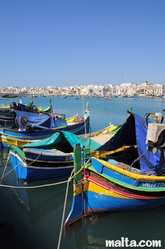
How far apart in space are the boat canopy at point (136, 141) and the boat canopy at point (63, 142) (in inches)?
26.6

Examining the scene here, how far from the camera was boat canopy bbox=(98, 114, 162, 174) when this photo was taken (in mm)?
7187

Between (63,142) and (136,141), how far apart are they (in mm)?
3794

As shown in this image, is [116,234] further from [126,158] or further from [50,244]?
[126,158]

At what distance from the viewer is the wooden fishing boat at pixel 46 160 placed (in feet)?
28.1

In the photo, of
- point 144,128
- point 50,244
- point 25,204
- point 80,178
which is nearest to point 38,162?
point 25,204

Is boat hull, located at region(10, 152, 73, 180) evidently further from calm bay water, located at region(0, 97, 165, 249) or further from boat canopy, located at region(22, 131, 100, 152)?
calm bay water, located at region(0, 97, 165, 249)

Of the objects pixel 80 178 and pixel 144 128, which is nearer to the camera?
pixel 80 178

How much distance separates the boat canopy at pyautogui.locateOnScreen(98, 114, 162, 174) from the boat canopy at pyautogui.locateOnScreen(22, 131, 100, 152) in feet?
2.22

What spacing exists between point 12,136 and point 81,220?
940 cm

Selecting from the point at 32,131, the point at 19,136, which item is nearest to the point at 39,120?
the point at 32,131

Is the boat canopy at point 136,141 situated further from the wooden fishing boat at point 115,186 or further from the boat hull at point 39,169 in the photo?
the boat hull at point 39,169

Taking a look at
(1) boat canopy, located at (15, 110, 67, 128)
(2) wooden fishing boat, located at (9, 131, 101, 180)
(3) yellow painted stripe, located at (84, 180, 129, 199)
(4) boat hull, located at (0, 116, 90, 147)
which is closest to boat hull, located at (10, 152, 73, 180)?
(2) wooden fishing boat, located at (9, 131, 101, 180)

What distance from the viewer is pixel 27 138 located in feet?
47.3

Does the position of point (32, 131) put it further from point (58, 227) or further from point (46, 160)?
point (58, 227)
